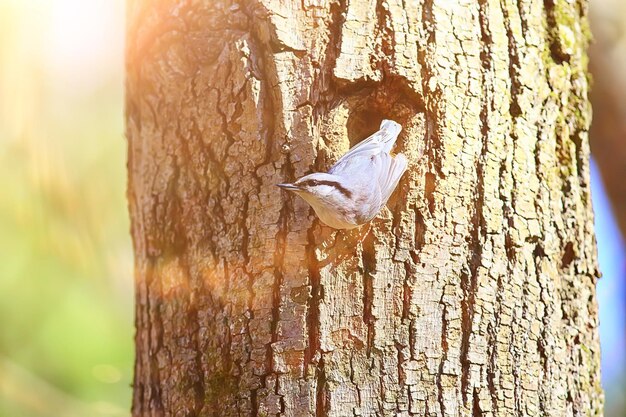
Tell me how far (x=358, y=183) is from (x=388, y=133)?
13cm

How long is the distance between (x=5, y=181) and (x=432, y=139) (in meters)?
1.94

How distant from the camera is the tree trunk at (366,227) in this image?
4.80 feet

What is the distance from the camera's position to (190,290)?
1602 millimetres

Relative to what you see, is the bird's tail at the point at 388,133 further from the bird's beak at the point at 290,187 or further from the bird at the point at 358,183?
the bird's beak at the point at 290,187

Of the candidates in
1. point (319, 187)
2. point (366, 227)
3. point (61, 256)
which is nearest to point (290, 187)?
point (319, 187)

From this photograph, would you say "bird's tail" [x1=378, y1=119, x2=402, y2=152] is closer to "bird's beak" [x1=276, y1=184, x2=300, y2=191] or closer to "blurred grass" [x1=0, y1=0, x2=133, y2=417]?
"bird's beak" [x1=276, y1=184, x2=300, y2=191]

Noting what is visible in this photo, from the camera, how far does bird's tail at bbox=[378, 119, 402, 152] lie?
152 cm

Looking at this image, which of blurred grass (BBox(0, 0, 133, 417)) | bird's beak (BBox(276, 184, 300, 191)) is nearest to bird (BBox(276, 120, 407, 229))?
bird's beak (BBox(276, 184, 300, 191))

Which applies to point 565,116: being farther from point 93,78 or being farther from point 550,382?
point 93,78

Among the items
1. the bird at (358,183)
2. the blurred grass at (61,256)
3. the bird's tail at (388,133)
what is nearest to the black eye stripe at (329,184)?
the bird at (358,183)

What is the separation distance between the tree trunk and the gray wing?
4 cm

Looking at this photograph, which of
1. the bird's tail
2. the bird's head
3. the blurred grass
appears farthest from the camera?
the blurred grass

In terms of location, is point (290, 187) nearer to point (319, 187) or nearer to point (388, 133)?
point (319, 187)

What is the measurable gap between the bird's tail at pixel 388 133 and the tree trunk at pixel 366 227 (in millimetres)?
34
